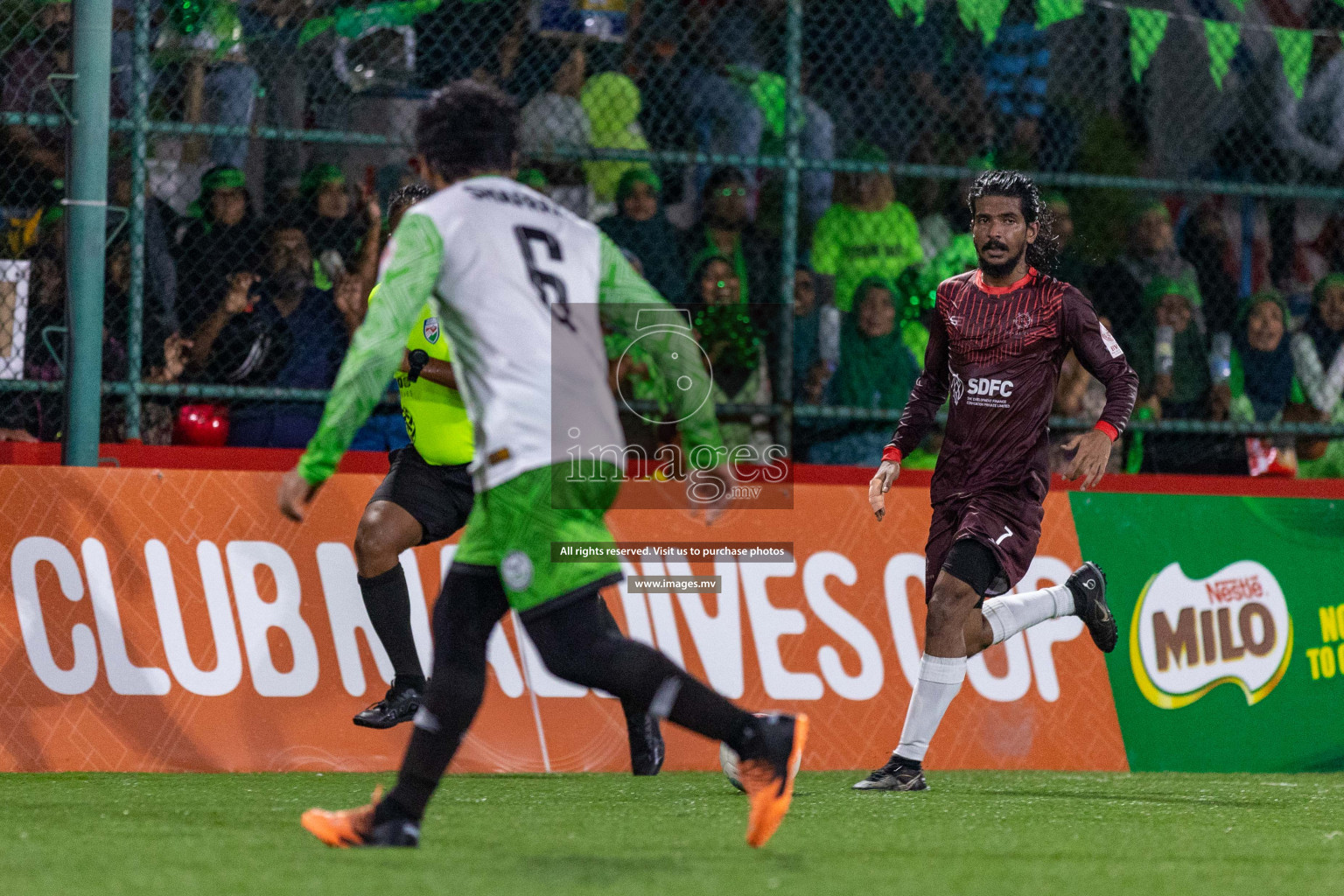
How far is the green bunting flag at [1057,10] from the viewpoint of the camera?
9.57m

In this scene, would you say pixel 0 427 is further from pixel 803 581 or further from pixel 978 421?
pixel 978 421

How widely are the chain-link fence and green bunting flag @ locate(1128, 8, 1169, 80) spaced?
0.01 metres

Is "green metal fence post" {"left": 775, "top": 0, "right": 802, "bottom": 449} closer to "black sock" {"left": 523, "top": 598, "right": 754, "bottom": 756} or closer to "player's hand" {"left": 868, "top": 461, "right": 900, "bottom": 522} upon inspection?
"player's hand" {"left": 868, "top": 461, "right": 900, "bottom": 522}

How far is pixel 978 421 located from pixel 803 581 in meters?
1.49

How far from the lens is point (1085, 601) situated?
661 cm

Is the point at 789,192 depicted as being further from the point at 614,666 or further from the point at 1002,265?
the point at 614,666

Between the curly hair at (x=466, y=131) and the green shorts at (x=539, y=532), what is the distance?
760 millimetres

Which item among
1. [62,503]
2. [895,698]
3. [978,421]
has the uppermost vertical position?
→ [978,421]

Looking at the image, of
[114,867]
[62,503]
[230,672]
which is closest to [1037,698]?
[230,672]

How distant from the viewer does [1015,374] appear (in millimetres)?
6273

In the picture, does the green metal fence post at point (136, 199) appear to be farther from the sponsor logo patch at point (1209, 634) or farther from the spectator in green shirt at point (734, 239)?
the sponsor logo patch at point (1209, 634)

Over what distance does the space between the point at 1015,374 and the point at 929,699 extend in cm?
116

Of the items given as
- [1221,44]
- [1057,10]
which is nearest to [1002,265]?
[1057,10]

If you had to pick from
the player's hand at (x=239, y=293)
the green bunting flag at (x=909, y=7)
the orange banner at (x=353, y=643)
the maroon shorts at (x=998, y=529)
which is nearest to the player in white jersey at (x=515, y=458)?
the maroon shorts at (x=998, y=529)
